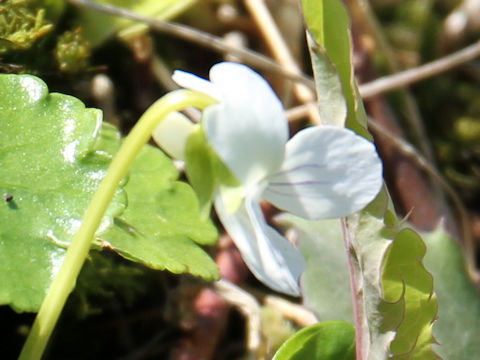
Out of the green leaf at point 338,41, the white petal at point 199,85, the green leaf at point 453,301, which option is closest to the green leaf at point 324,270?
the green leaf at point 453,301

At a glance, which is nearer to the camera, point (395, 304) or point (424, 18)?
point (395, 304)

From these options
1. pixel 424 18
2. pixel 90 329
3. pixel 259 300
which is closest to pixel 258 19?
pixel 424 18

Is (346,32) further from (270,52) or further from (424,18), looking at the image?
(424,18)

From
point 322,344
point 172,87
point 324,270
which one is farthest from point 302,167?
point 172,87

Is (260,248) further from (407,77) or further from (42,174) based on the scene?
(407,77)

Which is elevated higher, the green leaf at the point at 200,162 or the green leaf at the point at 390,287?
the green leaf at the point at 200,162

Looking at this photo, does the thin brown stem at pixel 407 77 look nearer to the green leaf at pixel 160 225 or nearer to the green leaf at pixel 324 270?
the green leaf at pixel 324 270

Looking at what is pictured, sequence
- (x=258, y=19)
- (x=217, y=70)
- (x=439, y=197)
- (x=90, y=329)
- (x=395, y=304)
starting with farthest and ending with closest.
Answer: (x=258, y=19)
(x=439, y=197)
(x=90, y=329)
(x=395, y=304)
(x=217, y=70)
